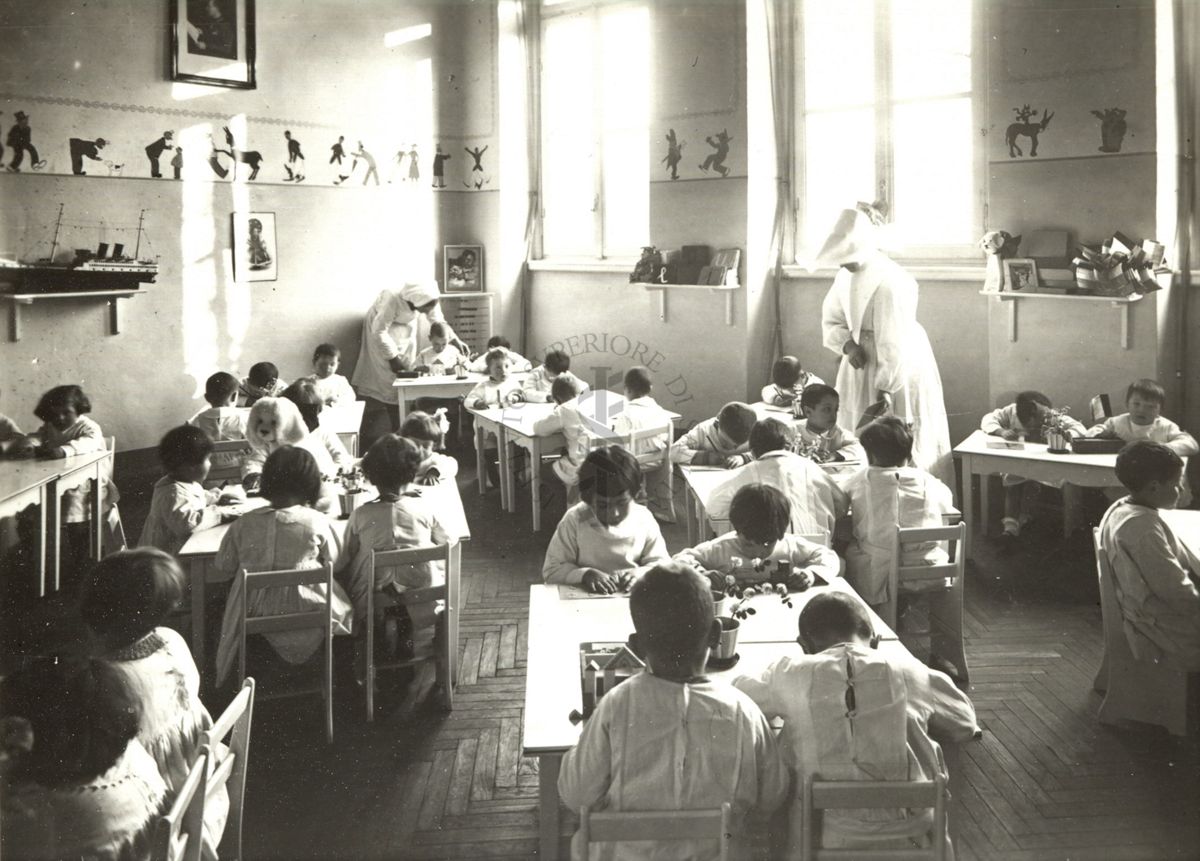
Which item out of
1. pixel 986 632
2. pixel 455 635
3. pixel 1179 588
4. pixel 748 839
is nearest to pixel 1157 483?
pixel 1179 588

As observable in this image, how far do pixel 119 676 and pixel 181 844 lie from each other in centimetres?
46

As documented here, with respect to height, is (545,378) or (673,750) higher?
(545,378)

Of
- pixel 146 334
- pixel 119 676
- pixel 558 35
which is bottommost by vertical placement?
pixel 119 676

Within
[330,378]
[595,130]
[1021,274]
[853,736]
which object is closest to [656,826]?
[853,736]

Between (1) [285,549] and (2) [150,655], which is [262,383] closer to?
(1) [285,549]

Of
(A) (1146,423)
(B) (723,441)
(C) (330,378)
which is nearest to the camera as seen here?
(B) (723,441)

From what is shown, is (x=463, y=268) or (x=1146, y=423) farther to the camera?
(x=463, y=268)

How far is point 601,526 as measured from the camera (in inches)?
137

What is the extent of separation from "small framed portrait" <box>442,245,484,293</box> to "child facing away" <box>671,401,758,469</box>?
207 inches

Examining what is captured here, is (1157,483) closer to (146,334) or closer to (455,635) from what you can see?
(455,635)

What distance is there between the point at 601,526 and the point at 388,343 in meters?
6.07

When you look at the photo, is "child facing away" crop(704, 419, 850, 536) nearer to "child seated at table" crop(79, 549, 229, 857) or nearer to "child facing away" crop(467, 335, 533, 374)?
"child seated at table" crop(79, 549, 229, 857)

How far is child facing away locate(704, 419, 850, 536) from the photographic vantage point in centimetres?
421

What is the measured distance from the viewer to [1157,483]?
3438 mm
